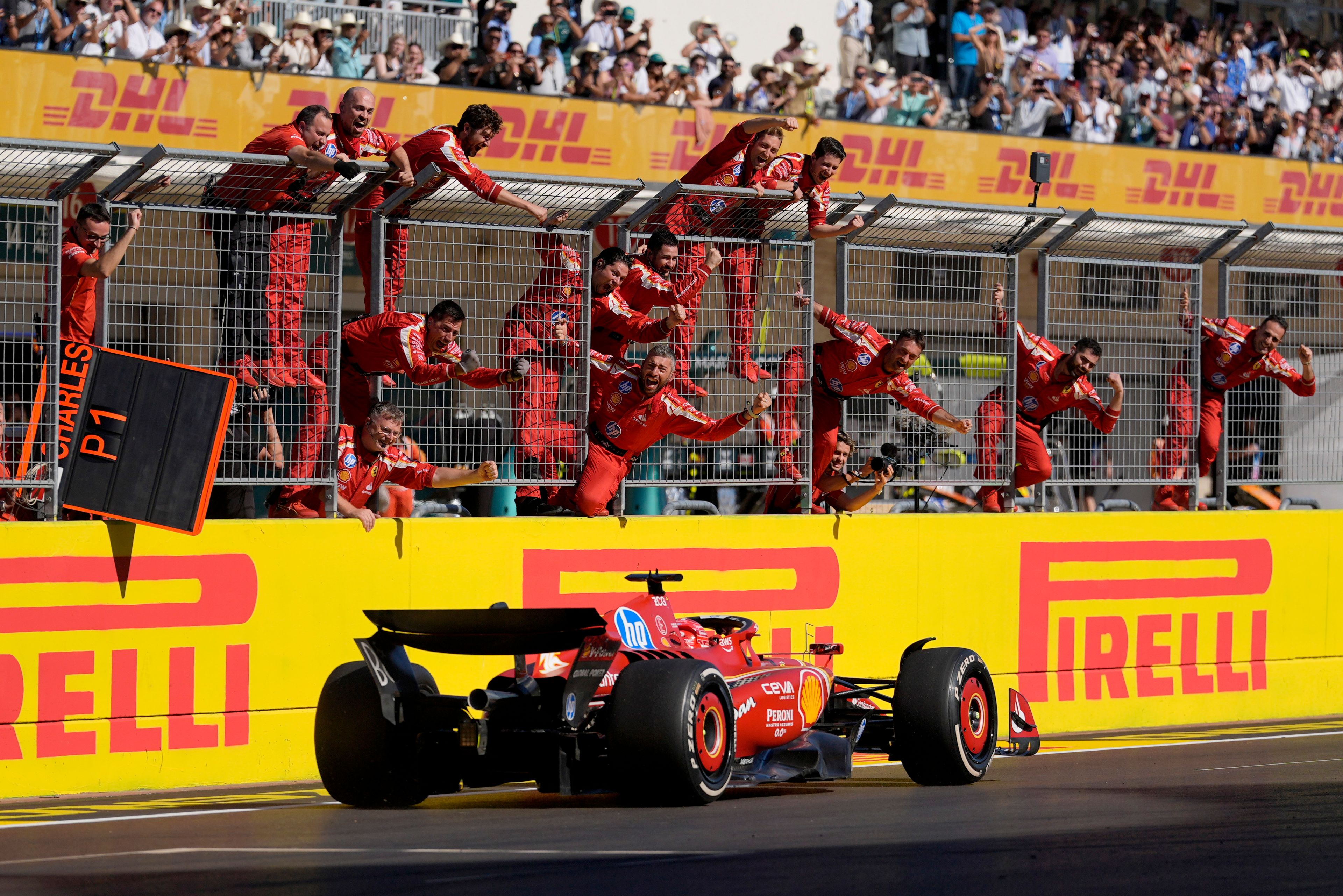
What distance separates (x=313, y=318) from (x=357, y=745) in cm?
251

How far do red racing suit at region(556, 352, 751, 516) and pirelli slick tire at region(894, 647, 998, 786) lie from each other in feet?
6.30

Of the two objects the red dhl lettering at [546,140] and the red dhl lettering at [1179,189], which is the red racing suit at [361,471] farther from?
the red dhl lettering at [1179,189]

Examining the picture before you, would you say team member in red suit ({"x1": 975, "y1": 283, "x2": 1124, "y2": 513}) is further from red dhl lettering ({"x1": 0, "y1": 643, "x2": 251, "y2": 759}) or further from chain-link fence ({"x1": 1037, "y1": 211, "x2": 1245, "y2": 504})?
red dhl lettering ({"x1": 0, "y1": 643, "x2": 251, "y2": 759})

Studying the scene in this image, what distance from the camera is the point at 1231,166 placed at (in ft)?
76.3

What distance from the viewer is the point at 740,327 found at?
10500mm

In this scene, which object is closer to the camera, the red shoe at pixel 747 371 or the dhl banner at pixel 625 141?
the red shoe at pixel 747 371

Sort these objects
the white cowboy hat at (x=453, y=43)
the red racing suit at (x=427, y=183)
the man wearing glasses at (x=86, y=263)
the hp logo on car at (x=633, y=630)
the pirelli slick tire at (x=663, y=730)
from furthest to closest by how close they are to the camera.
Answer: the white cowboy hat at (x=453, y=43)
the red racing suit at (x=427, y=183)
the man wearing glasses at (x=86, y=263)
the hp logo on car at (x=633, y=630)
the pirelli slick tire at (x=663, y=730)

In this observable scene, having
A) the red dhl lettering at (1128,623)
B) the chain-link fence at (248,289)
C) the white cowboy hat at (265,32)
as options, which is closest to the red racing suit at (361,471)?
the chain-link fence at (248,289)

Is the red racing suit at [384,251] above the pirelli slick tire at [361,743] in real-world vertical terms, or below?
above

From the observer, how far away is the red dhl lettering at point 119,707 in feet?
27.5

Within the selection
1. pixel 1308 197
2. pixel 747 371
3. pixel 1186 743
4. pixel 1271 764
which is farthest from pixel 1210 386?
pixel 1308 197

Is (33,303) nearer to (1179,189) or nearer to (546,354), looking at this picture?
(546,354)

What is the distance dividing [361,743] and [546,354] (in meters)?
2.89

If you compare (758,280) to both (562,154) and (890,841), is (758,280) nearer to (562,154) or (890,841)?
(890,841)
